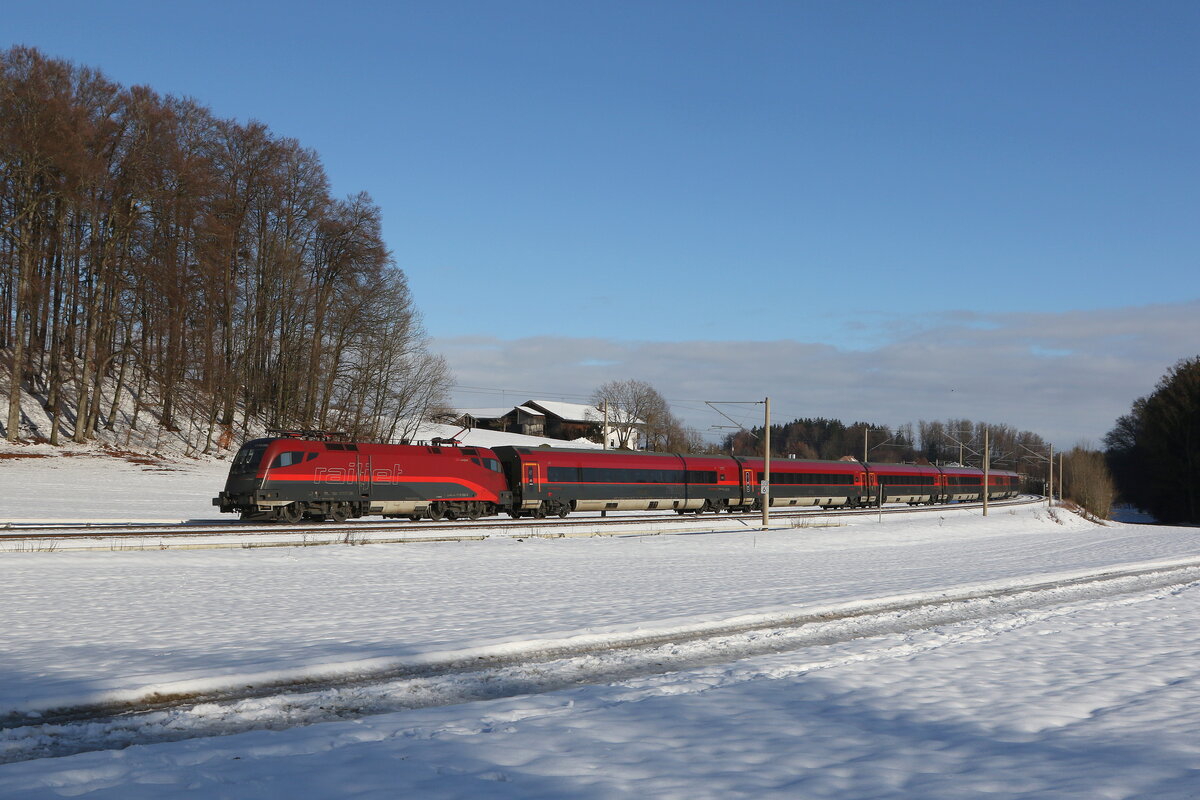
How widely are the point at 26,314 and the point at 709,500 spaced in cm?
3296

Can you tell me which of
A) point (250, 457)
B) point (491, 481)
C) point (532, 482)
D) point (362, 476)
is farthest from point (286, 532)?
point (532, 482)

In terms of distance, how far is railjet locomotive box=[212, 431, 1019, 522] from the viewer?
2938cm

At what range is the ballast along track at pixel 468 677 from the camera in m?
7.84

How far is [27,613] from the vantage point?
13023mm

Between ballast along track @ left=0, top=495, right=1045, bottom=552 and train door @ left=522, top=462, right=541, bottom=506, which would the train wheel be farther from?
train door @ left=522, top=462, right=541, bottom=506

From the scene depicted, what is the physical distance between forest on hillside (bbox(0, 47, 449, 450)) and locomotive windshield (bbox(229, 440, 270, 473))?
54.5 ft

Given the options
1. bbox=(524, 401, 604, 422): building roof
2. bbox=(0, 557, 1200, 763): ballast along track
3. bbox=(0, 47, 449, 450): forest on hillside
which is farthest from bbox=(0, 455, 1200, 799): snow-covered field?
bbox=(524, 401, 604, 422): building roof

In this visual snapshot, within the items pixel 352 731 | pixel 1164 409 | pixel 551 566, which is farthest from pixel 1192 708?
pixel 1164 409

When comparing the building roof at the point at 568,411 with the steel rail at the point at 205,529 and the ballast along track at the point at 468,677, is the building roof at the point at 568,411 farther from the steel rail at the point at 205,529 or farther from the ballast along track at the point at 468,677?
the ballast along track at the point at 468,677

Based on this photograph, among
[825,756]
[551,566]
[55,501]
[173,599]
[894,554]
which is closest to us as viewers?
[825,756]

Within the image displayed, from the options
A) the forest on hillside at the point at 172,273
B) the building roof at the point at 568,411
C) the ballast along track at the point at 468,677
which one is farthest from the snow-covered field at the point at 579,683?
the building roof at the point at 568,411

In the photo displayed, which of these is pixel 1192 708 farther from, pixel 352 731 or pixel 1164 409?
pixel 1164 409

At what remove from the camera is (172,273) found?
44.2 meters

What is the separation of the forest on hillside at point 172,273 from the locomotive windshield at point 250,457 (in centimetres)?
1661
